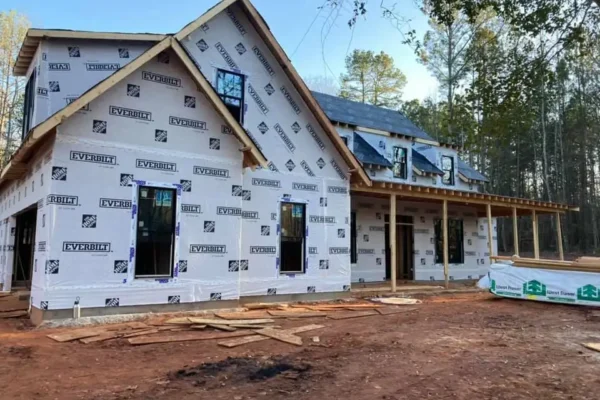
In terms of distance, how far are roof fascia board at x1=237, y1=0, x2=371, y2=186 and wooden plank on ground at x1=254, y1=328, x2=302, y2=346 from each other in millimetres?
6088

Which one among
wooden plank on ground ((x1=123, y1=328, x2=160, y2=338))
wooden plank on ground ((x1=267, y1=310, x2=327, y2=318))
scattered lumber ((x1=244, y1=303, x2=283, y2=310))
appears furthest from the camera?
scattered lumber ((x1=244, y1=303, x2=283, y2=310))

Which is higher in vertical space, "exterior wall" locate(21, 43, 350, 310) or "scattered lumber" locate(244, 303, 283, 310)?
"exterior wall" locate(21, 43, 350, 310)

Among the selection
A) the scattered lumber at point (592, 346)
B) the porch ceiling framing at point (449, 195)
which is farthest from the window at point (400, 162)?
the scattered lumber at point (592, 346)

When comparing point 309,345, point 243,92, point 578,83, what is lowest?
point 309,345

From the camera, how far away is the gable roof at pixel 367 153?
16828mm

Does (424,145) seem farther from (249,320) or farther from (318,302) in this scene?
(249,320)

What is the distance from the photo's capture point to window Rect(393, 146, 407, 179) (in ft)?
59.1

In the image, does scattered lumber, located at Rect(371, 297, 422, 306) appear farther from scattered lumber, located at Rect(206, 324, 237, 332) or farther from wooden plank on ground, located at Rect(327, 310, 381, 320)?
scattered lumber, located at Rect(206, 324, 237, 332)

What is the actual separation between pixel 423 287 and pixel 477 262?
19.1ft

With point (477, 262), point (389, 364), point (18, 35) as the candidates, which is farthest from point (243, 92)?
point (18, 35)

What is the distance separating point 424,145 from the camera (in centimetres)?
1941

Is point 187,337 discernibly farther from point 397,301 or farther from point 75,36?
point 75,36

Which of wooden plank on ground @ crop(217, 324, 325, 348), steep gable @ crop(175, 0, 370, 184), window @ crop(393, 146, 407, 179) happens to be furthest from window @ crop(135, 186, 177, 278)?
window @ crop(393, 146, 407, 179)

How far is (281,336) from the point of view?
7.29 meters
